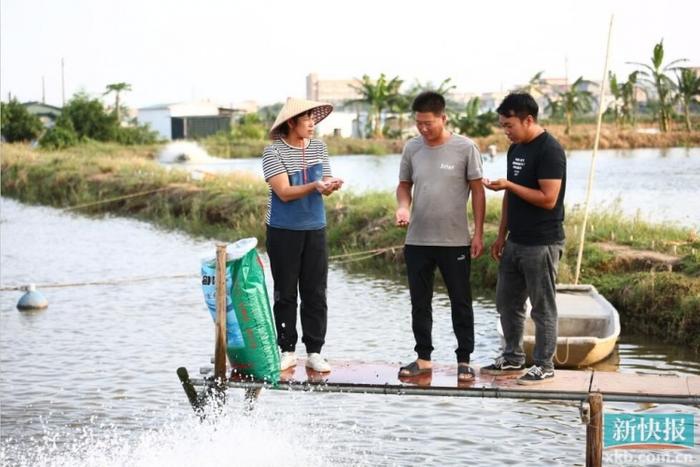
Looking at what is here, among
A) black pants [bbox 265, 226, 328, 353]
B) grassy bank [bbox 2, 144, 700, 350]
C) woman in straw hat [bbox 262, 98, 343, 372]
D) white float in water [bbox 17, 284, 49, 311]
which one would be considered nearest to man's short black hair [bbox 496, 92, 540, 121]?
woman in straw hat [bbox 262, 98, 343, 372]

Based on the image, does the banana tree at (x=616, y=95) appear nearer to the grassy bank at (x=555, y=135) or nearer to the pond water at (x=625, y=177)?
the grassy bank at (x=555, y=135)

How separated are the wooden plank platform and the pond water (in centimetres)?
1036

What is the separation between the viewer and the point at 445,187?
22.7ft

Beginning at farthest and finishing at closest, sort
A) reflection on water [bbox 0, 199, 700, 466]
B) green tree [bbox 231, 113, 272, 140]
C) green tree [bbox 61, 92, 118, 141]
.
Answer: green tree [bbox 231, 113, 272, 140], green tree [bbox 61, 92, 118, 141], reflection on water [bbox 0, 199, 700, 466]

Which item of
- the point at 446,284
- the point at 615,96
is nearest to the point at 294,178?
the point at 446,284

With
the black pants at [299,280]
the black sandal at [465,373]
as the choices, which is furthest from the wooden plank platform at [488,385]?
the black pants at [299,280]

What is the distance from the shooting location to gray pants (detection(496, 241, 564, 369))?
682 cm

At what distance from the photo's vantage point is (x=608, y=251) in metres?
14.0

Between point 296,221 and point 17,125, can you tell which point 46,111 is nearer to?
point 17,125

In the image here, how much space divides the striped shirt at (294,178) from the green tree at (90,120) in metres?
49.8

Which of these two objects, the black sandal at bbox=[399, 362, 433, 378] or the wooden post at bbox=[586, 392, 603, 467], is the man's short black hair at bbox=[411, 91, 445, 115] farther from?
the wooden post at bbox=[586, 392, 603, 467]

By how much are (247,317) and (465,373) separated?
1.37 meters

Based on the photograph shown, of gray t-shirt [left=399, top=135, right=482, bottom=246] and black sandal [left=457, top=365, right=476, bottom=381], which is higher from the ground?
gray t-shirt [left=399, top=135, right=482, bottom=246]

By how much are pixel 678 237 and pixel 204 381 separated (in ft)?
29.5
